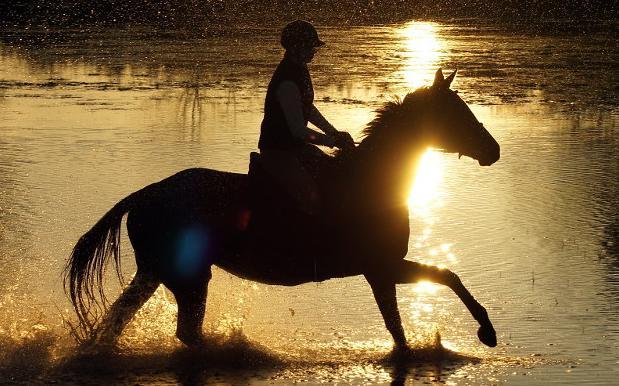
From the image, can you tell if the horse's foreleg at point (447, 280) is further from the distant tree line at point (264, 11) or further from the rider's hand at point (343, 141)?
the distant tree line at point (264, 11)

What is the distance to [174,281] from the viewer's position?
28.1 feet

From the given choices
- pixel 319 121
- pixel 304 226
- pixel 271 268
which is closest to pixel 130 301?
pixel 271 268

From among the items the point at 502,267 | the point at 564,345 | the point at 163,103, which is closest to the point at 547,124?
the point at 163,103

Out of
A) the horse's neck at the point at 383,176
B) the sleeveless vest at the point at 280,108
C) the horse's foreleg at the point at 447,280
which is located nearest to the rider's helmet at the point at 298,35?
the sleeveless vest at the point at 280,108

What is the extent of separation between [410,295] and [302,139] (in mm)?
2571

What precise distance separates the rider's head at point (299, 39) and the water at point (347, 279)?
6.52 ft

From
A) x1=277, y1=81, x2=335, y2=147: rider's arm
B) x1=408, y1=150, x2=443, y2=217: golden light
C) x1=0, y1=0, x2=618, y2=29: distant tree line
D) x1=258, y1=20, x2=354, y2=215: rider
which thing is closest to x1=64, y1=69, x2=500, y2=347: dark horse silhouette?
x1=258, y1=20, x2=354, y2=215: rider

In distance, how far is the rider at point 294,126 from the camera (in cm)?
834

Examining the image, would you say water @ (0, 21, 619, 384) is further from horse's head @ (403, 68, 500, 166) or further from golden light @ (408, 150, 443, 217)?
horse's head @ (403, 68, 500, 166)

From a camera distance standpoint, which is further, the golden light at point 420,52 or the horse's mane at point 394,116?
the golden light at point 420,52

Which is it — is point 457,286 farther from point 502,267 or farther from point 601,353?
point 502,267

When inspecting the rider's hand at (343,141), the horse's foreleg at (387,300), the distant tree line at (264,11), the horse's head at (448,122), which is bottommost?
the distant tree line at (264,11)

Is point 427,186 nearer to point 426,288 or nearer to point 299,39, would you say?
point 426,288

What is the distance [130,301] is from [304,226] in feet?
4.04
